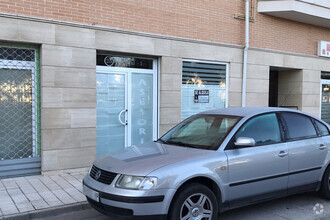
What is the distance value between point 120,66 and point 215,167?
4521 mm

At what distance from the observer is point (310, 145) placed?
5148 mm

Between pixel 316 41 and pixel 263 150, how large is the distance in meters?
8.54

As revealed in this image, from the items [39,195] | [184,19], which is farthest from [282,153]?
[184,19]

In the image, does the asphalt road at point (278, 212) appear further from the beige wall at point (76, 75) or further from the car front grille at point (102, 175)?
the beige wall at point (76, 75)

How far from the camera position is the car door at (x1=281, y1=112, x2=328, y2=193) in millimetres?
4902

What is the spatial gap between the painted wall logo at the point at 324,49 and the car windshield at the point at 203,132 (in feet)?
26.2

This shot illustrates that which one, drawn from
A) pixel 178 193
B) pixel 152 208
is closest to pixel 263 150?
pixel 178 193

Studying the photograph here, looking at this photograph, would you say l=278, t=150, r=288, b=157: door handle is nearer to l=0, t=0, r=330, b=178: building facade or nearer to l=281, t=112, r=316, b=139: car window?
l=281, t=112, r=316, b=139: car window

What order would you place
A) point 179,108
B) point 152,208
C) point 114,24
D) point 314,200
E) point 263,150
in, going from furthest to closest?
point 179,108 → point 114,24 → point 314,200 → point 263,150 → point 152,208

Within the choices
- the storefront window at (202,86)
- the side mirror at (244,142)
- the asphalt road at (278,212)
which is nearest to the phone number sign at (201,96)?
the storefront window at (202,86)

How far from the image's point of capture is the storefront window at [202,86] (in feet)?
29.2

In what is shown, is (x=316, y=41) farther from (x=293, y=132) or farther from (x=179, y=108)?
(x=293, y=132)

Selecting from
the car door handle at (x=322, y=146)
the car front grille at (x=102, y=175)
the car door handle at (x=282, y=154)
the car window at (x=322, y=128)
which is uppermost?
the car window at (x=322, y=128)

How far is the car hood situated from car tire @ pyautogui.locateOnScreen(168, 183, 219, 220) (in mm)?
379
